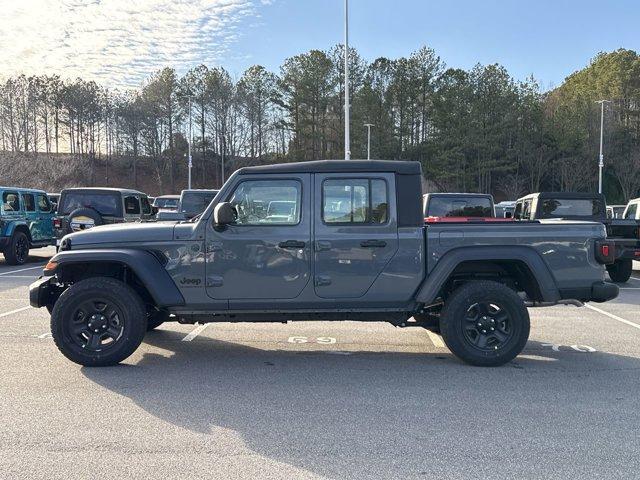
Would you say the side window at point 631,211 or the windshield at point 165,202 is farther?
the windshield at point 165,202

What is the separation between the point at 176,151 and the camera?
6084 cm

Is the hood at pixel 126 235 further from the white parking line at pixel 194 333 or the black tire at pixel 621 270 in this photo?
the black tire at pixel 621 270

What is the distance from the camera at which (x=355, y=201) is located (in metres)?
5.50

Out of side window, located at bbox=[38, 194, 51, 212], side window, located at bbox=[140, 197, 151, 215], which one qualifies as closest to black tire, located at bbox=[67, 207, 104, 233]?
side window, located at bbox=[140, 197, 151, 215]

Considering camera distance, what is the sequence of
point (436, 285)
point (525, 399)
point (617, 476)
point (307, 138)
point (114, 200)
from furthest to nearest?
1. point (307, 138)
2. point (114, 200)
3. point (436, 285)
4. point (525, 399)
5. point (617, 476)

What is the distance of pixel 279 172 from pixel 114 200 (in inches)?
366

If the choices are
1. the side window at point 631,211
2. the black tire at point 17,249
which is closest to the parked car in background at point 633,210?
the side window at point 631,211

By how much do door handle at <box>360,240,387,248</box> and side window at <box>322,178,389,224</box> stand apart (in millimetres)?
204

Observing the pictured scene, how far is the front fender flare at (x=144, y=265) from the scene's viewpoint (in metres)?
5.30

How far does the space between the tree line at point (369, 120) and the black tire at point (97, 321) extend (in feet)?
148

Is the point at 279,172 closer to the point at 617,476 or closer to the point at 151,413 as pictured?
the point at 151,413

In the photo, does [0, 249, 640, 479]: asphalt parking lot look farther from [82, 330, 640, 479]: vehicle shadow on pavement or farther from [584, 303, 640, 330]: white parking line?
[584, 303, 640, 330]: white parking line

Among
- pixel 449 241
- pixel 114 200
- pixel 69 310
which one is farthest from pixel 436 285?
pixel 114 200

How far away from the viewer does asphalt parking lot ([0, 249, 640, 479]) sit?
3.46m
